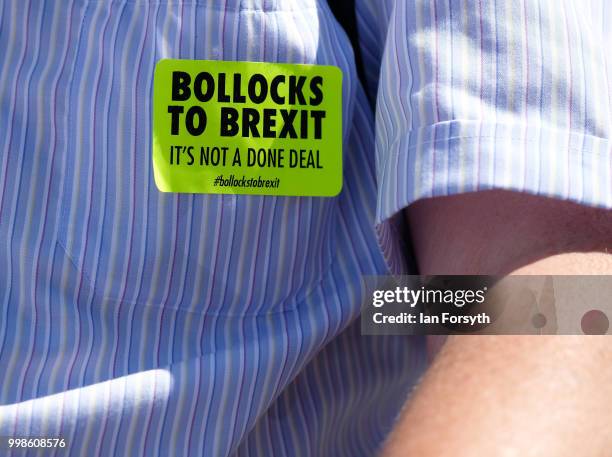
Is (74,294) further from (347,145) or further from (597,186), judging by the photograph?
(597,186)

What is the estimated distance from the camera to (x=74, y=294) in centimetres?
66

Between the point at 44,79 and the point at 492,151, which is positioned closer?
the point at 492,151

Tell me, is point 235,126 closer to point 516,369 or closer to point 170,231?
point 170,231

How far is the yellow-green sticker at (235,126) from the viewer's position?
66cm

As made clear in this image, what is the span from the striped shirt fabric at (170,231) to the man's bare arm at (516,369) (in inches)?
3.2

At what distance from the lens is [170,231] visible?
2.15 ft

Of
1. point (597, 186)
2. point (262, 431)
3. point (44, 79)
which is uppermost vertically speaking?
point (44, 79)

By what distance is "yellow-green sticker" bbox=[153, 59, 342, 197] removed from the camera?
660mm

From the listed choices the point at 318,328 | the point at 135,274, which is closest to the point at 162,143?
the point at 135,274

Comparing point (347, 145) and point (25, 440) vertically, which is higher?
point (347, 145)

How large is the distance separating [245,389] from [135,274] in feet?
0.49

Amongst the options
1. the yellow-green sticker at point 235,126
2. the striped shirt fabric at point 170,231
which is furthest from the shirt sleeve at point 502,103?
the yellow-green sticker at point 235,126

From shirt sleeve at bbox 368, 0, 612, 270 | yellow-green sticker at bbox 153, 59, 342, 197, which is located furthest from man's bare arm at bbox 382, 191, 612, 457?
yellow-green sticker at bbox 153, 59, 342, 197

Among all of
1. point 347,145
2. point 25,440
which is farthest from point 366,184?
point 25,440
